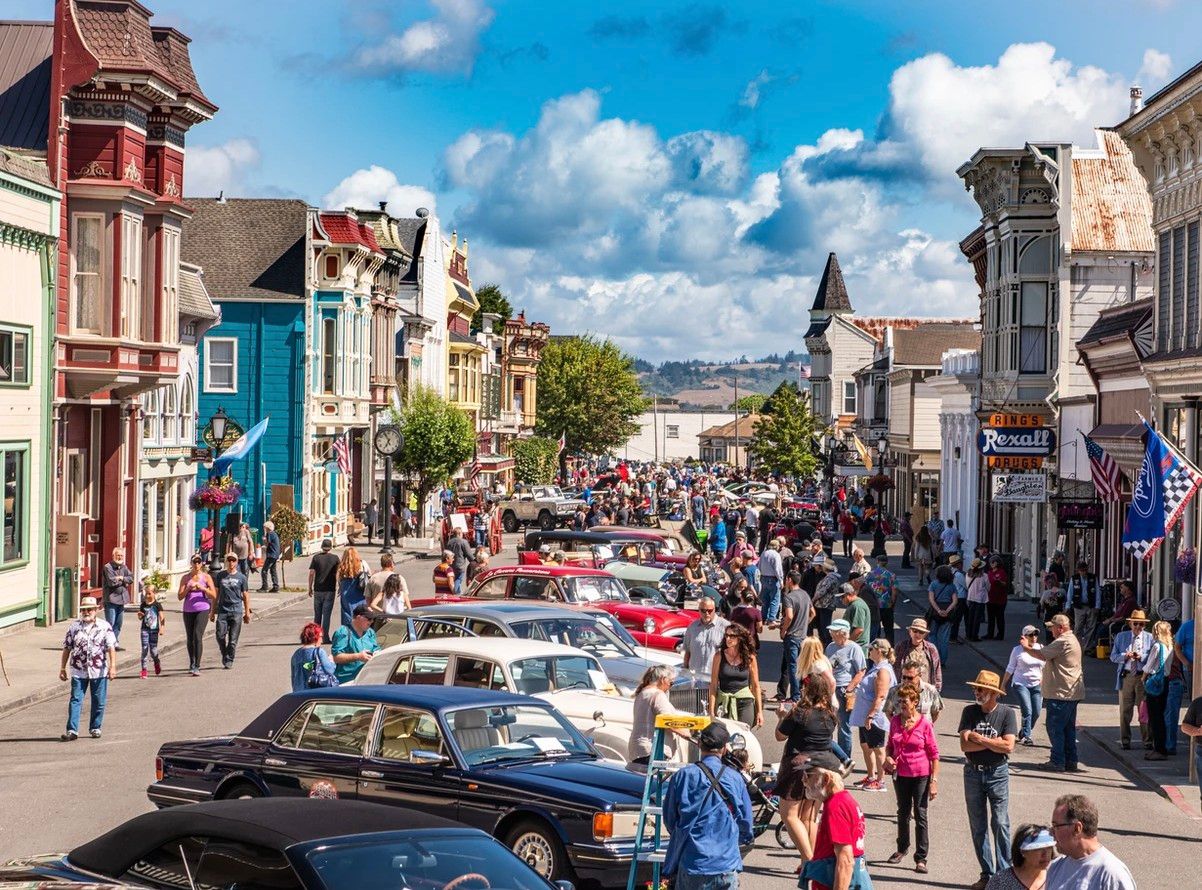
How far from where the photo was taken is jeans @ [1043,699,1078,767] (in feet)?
60.5

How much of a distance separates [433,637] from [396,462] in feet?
130

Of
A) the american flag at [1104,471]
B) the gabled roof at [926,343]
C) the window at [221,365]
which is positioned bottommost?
the american flag at [1104,471]

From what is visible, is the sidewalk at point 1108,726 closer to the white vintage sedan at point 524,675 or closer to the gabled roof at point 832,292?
the white vintage sedan at point 524,675

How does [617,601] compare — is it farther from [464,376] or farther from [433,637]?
[464,376]

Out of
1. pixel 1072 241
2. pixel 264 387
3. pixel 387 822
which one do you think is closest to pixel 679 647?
pixel 387 822

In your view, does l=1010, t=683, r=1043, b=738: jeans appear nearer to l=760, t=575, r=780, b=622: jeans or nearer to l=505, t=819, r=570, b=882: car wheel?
l=505, t=819, r=570, b=882: car wheel

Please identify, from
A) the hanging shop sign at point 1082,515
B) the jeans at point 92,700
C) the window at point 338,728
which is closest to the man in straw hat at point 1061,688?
the window at point 338,728

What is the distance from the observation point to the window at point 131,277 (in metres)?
31.6

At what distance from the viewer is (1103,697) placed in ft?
81.6

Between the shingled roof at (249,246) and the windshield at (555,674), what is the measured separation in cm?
3603

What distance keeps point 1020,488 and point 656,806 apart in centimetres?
2646

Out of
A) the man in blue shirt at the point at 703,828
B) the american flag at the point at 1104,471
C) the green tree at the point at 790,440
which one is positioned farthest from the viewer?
the green tree at the point at 790,440

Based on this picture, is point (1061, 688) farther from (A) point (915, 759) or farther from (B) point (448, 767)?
(B) point (448, 767)

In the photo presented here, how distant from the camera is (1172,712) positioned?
19891 mm
